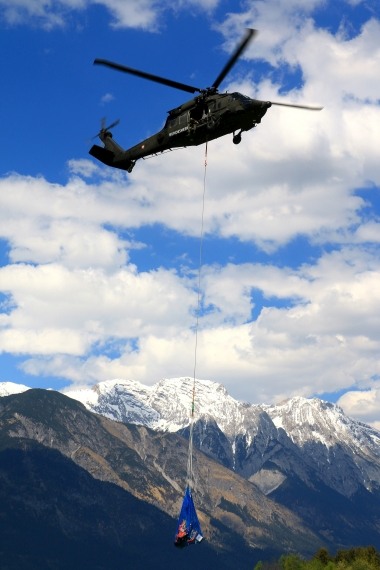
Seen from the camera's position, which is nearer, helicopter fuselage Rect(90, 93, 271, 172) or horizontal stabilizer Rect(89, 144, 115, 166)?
helicopter fuselage Rect(90, 93, 271, 172)

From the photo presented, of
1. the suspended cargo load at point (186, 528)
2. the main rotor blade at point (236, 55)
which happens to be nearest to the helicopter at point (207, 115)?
the main rotor blade at point (236, 55)

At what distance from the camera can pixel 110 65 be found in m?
68.9

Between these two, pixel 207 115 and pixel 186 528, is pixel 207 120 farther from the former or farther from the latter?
pixel 186 528

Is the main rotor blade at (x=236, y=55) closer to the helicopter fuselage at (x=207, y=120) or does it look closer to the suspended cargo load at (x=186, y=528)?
the helicopter fuselage at (x=207, y=120)

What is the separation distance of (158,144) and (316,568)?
14235 centimetres

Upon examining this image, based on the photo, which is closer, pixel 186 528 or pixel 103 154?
pixel 186 528

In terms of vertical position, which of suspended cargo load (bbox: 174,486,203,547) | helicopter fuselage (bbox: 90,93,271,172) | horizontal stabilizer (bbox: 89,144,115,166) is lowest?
suspended cargo load (bbox: 174,486,203,547)

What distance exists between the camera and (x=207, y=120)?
233ft

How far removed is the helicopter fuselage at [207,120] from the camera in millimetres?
69312

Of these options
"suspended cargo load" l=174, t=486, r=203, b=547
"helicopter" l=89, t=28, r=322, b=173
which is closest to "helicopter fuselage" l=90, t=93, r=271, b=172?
"helicopter" l=89, t=28, r=322, b=173

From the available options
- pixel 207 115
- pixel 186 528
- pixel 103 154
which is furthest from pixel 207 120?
pixel 186 528

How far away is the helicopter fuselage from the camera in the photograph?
69.3 metres

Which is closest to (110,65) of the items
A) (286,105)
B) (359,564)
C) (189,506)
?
(286,105)

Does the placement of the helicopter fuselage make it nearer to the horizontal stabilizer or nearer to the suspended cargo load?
the horizontal stabilizer
